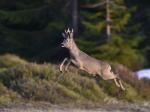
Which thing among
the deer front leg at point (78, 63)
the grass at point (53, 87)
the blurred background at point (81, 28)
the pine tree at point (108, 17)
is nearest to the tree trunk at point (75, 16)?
the blurred background at point (81, 28)

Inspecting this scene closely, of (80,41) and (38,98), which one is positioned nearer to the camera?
(38,98)

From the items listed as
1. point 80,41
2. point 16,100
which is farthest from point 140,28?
point 16,100

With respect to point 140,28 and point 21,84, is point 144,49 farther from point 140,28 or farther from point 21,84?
point 21,84

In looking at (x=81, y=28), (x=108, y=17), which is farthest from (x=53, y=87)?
(x=81, y=28)

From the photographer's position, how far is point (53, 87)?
22688 mm

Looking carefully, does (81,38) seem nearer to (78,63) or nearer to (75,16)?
(75,16)

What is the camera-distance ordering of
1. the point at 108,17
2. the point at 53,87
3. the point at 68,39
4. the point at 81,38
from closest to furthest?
1. the point at 68,39
2. the point at 53,87
3. the point at 108,17
4. the point at 81,38

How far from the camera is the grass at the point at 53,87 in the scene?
73.1 feet

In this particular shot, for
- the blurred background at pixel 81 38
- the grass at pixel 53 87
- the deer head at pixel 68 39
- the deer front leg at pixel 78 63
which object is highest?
the blurred background at pixel 81 38

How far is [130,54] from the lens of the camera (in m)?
37.2

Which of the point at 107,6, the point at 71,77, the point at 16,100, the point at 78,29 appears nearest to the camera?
the point at 16,100

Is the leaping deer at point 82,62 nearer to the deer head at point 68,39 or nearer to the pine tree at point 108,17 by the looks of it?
the deer head at point 68,39

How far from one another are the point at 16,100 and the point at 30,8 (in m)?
20.0

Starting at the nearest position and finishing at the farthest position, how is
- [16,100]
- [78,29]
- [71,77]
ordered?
1. [16,100]
2. [71,77]
3. [78,29]
